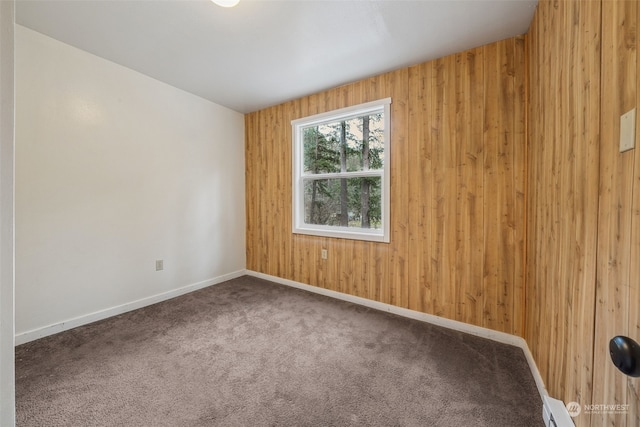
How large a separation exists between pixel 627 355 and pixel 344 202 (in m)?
2.54

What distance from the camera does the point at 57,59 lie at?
82.7 inches

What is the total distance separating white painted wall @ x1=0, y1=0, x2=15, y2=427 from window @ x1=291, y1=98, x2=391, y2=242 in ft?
8.00

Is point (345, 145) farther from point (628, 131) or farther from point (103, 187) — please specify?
point (103, 187)

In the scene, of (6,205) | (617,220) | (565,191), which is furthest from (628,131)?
(6,205)

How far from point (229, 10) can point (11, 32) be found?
1.42m

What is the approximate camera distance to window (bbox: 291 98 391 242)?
8.93 feet

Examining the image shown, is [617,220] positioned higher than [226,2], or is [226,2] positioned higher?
[226,2]

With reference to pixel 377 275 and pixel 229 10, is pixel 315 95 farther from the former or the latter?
pixel 377 275

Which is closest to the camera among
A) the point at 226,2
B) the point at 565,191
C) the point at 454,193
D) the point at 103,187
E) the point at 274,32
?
the point at 565,191

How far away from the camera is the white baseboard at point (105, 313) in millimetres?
2004

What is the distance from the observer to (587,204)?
1014 millimetres

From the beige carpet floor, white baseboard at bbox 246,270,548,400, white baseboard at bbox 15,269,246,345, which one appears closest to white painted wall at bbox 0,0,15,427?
the beige carpet floor

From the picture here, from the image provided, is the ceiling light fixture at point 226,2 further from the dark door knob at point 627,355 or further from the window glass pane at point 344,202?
the dark door knob at point 627,355

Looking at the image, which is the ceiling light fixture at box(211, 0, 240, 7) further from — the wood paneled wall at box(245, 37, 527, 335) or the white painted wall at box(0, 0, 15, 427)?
the wood paneled wall at box(245, 37, 527, 335)
